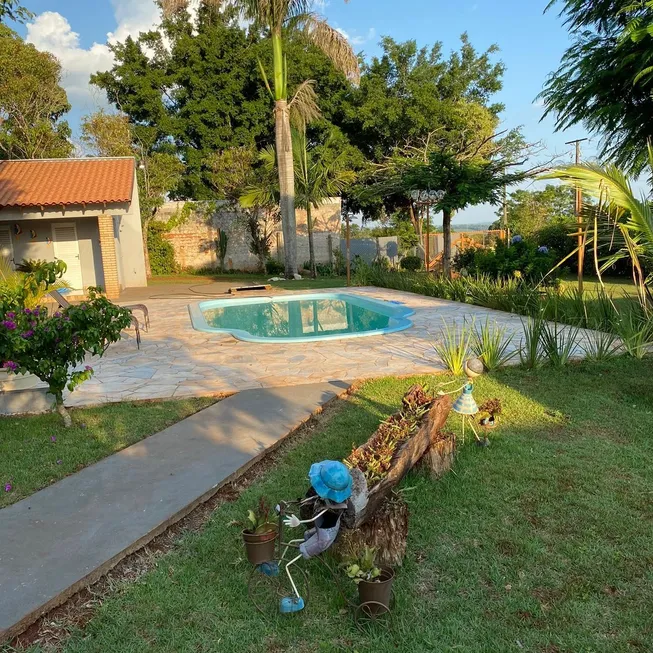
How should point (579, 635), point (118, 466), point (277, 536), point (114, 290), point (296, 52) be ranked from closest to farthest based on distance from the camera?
point (579, 635), point (277, 536), point (118, 466), point (114, 290), point (296, 52)

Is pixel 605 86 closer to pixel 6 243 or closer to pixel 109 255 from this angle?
pixel 109 255

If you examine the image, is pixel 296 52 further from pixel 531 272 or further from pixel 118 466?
pixel 118 466

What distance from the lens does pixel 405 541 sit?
274cm

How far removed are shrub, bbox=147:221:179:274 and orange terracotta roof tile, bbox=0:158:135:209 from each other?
5170 millimetres

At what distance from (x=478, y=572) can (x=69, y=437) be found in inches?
138

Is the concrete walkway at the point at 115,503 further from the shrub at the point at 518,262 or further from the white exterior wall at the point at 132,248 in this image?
the white exterior wall at the point at 132,248

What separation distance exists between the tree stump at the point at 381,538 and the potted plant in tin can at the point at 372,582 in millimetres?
183

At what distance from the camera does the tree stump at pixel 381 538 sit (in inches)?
102

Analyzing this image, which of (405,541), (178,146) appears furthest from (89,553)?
(178,146)

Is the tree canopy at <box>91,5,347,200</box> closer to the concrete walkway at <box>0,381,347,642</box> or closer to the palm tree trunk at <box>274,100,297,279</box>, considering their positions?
the palm tree trunk at <box>274,100,297,279</box>

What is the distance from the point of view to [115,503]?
3316 millimetres

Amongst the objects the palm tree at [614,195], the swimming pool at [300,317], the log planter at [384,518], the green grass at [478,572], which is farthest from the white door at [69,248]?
the log planter at [384,518]

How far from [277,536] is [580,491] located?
2.04 metres

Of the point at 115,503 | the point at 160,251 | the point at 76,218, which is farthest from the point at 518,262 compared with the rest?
the point at 160,251
